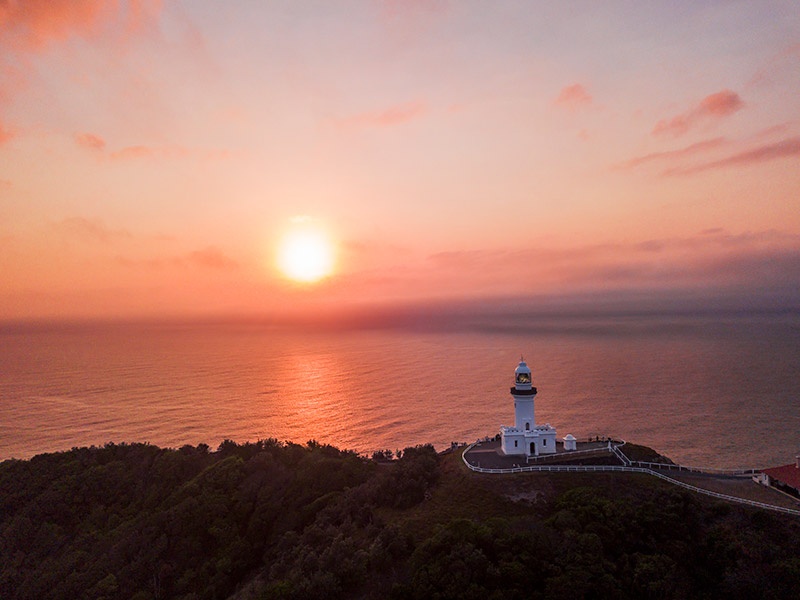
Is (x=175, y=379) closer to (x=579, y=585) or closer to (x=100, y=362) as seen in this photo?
(x=100, y=362)

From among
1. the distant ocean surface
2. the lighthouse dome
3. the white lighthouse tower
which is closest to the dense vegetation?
the white lighthouse tower

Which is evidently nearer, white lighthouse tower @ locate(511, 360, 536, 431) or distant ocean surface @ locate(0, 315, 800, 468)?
white lighthouse tower @ locate(511, 360, 536, 431)

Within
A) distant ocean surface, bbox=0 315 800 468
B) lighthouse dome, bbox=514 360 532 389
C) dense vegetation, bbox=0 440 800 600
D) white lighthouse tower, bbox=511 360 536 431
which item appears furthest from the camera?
distant ocean surface, bbox=0 315 800 468

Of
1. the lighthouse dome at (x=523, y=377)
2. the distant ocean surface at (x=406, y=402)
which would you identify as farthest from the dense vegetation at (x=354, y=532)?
the distant ocean surface at (x=406, y=402)

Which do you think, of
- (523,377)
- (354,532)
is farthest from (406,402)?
(354,532)

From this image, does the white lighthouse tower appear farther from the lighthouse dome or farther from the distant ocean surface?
the distant ocean surface

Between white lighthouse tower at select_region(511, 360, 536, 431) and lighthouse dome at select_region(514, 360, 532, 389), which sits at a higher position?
lighthouse dome at select_region(514, 360, 532, 389)

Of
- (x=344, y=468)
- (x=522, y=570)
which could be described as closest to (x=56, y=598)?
(x=344, y=468)

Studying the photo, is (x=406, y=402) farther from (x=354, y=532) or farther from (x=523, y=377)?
(x=354, y=532)

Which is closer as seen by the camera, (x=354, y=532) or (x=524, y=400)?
(x=354, y=532)
